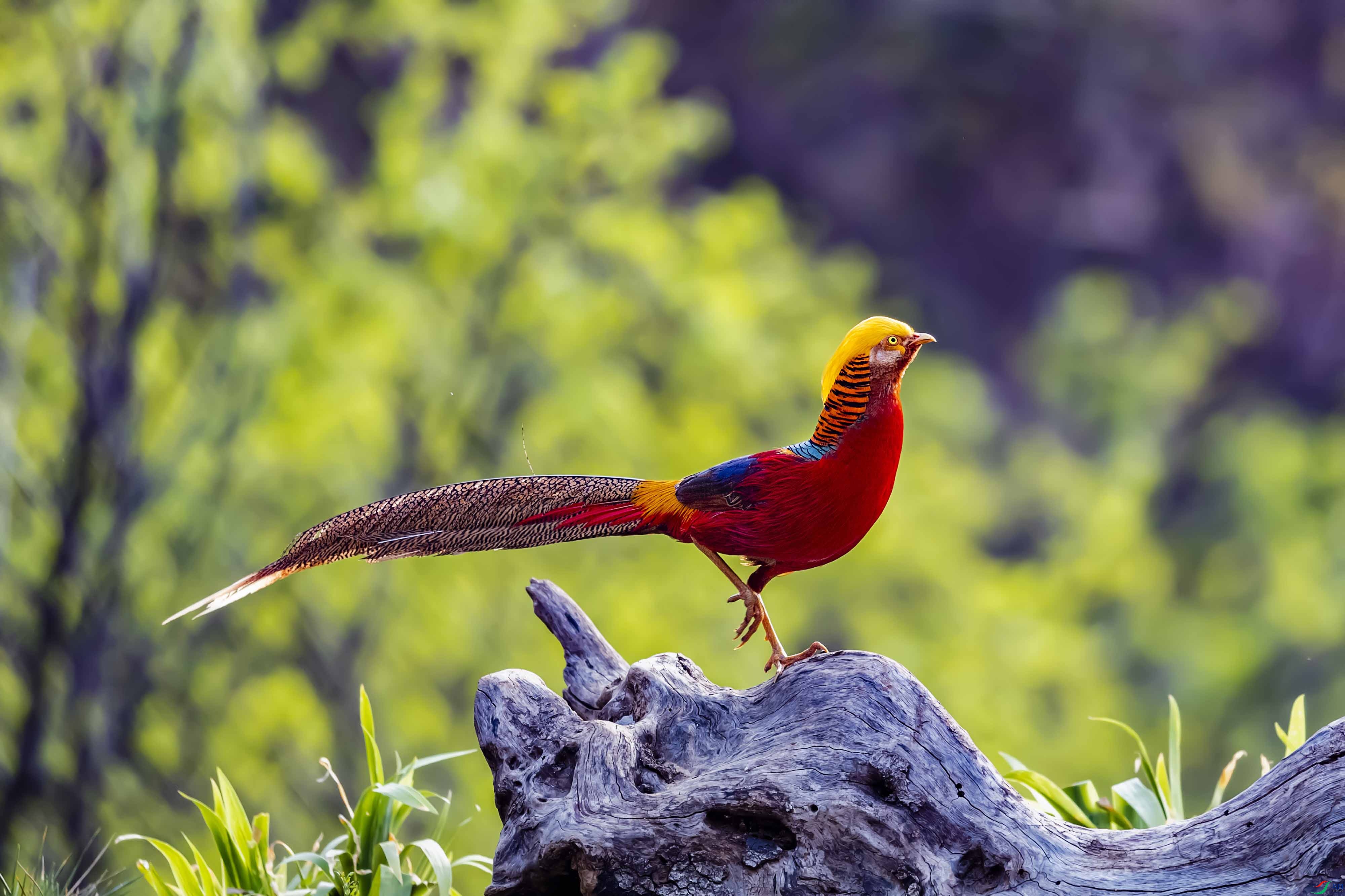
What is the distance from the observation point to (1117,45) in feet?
51.6

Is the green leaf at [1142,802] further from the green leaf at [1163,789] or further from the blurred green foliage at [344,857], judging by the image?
the blurred green foliage at [344,857]

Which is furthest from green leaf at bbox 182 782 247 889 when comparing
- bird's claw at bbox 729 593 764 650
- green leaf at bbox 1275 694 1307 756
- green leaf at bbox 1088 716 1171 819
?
green leaf at bbox 1275 694 1307 756

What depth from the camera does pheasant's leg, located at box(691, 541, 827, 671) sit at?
3.14 meters

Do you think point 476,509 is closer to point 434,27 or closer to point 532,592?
point 532,592

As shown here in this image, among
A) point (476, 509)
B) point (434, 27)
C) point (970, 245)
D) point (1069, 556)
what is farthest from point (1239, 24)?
point (476, 509)

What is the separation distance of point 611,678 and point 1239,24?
16.1 metres

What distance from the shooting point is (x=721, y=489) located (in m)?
3.10

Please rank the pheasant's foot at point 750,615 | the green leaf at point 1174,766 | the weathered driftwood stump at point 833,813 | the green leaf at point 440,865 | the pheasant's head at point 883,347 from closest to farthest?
the weathered driftwood stump at point 833,813 → the pheasant's head at point 883,347 → the pheasant's foot at point 750,615 → the green leaf at point 440,865 → the green leaf at point 1174,766

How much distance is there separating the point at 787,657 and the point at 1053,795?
4.66ft

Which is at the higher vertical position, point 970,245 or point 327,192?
point 970,245

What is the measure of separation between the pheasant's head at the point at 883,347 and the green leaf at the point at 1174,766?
1.96m

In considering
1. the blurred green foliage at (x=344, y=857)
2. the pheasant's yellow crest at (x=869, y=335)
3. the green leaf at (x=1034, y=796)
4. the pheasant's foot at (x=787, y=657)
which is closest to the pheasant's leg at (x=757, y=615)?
the pheasant's foot at (x=787, y=657)

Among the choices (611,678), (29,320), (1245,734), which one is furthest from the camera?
(1245,734)

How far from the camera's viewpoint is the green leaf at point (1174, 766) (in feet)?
13.5
